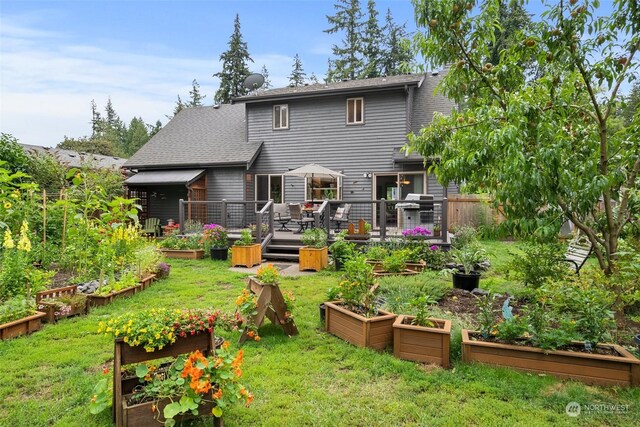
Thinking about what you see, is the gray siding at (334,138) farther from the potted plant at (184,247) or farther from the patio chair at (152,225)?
the potted plant at (184,247)

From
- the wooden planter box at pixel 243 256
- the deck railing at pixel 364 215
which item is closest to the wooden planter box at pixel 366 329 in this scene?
the deck railing at pixel 364 215

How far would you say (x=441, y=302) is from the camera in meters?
4.66

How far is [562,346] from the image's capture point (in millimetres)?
2926

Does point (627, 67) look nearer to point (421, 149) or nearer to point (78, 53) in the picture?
point (421, 149)

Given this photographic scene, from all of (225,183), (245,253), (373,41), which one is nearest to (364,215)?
(245,253)

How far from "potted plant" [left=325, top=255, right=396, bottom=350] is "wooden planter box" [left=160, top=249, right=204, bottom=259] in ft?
19.4

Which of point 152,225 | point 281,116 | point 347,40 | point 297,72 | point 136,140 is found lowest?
point 152,225

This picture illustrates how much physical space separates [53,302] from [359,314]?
147 inches

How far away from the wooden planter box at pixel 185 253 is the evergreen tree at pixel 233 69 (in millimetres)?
21397

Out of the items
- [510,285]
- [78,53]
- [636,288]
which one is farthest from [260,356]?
[78,53]

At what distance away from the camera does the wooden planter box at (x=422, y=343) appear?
3.11 m

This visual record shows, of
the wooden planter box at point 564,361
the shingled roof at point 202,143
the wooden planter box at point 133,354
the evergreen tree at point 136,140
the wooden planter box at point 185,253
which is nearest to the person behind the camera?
the wooden planter box at point 133,354

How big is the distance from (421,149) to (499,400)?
2.55 metres

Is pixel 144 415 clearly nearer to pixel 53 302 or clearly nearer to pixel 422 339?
pixel 422 339
